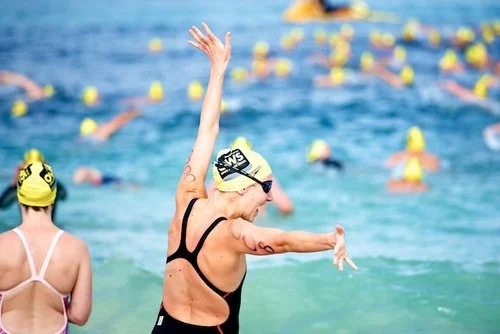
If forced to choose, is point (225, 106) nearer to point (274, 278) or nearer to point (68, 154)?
point (68, 154)

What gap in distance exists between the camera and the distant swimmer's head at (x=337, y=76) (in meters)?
11.3

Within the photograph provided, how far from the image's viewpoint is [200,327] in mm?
3607

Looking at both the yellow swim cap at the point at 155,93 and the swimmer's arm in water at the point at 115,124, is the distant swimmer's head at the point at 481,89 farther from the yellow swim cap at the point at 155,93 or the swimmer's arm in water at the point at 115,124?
the swimmer's arm in water at the point at 115,124

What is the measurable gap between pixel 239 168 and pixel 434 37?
8791 mm

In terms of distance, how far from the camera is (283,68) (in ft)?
37.6

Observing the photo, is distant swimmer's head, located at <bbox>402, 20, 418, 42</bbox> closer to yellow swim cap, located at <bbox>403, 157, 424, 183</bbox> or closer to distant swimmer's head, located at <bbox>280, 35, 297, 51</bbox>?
distant swimmer's head, located at <bbox>280, 35, 297, 51</bbox>

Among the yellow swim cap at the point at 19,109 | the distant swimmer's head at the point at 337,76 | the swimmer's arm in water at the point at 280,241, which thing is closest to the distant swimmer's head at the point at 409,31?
the distant swimmer's head at the point at 337,76

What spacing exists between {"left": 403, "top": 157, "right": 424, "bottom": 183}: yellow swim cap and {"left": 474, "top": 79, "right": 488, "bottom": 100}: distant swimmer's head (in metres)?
2.33

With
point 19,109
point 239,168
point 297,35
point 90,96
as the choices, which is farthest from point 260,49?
point 239,168

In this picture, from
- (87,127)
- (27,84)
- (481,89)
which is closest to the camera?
(87,127)

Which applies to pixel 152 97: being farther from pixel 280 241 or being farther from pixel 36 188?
pixel 280 241

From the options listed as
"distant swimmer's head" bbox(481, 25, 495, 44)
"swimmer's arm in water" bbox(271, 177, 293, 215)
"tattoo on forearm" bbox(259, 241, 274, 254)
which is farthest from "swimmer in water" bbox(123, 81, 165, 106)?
"tattoo on forearm" bbox(259, 241, 274, 254)

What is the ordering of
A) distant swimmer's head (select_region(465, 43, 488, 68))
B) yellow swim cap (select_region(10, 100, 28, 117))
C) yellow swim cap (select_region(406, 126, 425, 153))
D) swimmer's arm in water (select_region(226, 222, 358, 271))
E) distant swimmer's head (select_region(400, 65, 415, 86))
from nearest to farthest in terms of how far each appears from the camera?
swimmer's arm in water (select_region(226, 222, 358, 271)) < yellow swim cap (select_region(406, 126, 425, 153)) < yellow swim cap (select_region(10, 100, 28, 117)) < distant swimmer's head (select_region(400, 65, 415, 86)) < distant swimmer's head (select_region(465, 43, 488, 68))

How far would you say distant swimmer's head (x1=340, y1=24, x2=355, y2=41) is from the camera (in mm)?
11750
